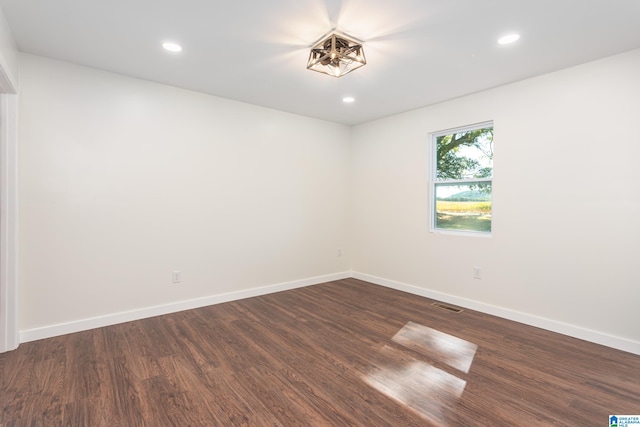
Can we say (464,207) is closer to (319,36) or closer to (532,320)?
(532,320)

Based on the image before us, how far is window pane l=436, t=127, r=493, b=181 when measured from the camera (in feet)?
12.0

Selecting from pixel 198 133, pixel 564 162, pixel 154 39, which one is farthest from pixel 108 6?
pixel 564 162

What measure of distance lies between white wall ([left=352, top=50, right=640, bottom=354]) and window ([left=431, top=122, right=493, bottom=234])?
0.14 m

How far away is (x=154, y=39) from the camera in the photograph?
248cm

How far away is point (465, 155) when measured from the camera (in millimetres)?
3893

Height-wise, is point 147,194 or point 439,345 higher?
point 147,194

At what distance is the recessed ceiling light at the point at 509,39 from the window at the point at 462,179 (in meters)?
1.21

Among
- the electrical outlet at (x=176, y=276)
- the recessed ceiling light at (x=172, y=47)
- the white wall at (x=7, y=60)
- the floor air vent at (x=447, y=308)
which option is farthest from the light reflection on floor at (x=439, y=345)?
the white wall at (x=7, y=60)

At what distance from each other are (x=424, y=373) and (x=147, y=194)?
10.4ft

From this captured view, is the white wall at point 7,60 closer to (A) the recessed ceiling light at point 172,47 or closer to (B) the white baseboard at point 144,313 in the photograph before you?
(A) the recessed ceiling light at point 172,47

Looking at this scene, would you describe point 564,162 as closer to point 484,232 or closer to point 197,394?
point 484,232

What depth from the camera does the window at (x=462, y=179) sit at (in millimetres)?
3668

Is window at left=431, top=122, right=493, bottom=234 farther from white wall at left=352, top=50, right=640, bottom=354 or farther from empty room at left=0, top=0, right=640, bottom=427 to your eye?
white wall at left=352, top=50, right=640, bottom=354
